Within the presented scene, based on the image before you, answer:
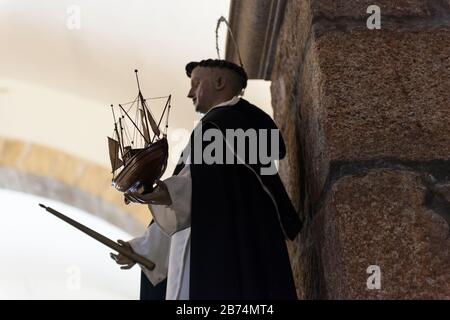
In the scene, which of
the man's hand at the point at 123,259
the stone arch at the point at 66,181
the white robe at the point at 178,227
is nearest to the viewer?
the white robe at the point at 178,227

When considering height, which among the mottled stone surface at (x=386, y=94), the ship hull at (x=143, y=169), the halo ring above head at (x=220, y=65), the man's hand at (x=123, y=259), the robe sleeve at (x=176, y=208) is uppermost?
the halo ring above head at (x=220, y=65)

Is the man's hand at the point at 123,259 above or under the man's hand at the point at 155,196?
under

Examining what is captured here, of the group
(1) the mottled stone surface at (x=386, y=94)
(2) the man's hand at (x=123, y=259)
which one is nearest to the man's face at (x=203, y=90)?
(1) the mottled stone surface at (x=386, y=94)

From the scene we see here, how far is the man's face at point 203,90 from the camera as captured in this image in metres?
2.08

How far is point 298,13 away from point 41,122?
104 inches

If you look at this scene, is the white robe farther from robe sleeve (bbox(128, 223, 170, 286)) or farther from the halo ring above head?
the halo ring above head

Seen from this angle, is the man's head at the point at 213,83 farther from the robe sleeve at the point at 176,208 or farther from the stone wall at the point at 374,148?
the robe sleeve at the point at 176,208

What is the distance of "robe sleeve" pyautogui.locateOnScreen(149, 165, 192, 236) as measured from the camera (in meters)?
1.72

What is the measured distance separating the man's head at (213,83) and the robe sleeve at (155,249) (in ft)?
1.18

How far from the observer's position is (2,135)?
14.7 ft

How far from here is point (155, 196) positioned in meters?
1.66

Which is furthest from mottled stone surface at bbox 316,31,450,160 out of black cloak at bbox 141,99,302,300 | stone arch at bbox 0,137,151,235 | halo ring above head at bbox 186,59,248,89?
stone arch at bbox 0,137,151,235
